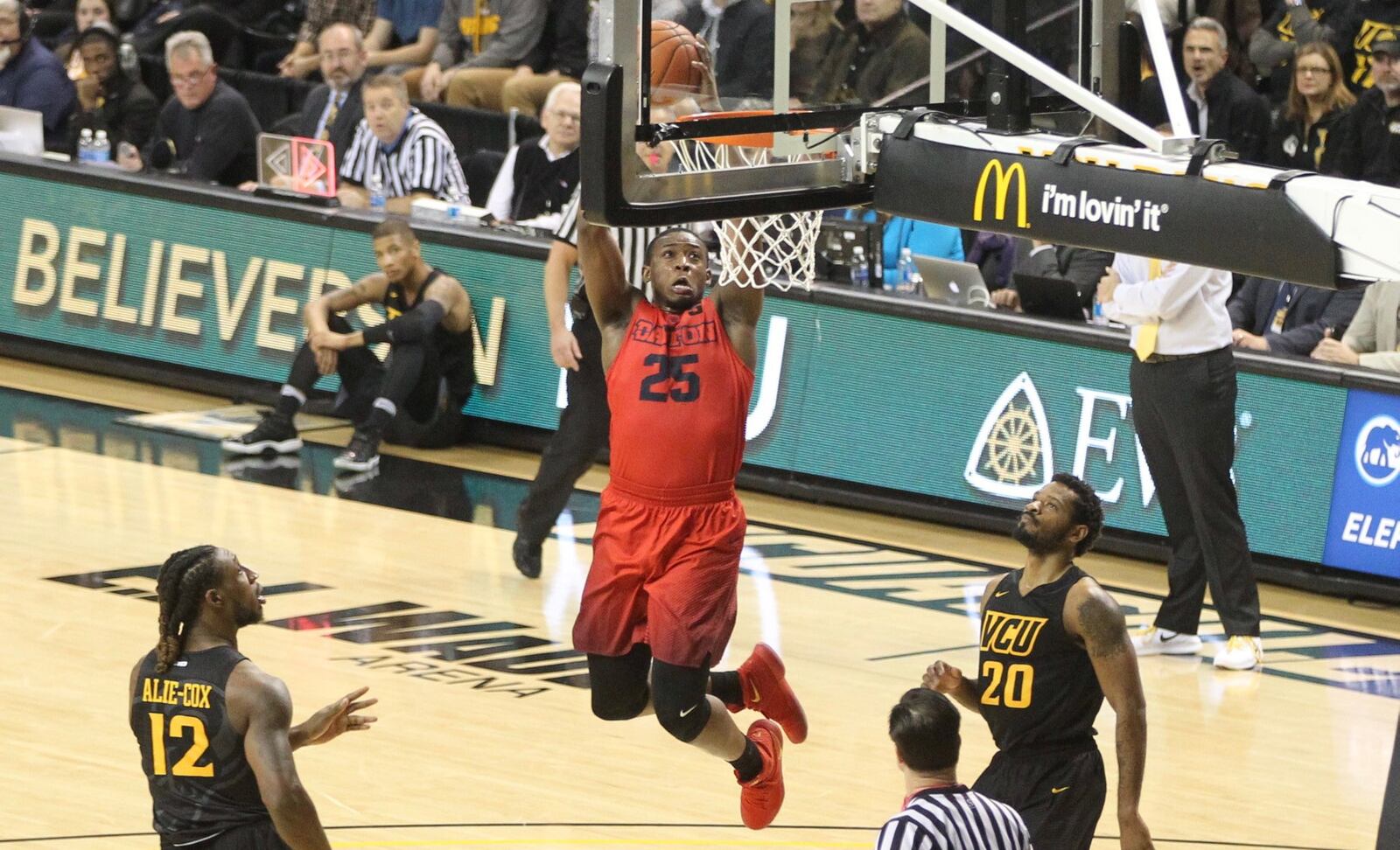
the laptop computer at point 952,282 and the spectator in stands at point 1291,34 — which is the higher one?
the spectator in stands at point 1291,34

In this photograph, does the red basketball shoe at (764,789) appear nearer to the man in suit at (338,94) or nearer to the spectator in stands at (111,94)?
the man in suit at (338,94)

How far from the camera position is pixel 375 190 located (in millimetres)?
14000

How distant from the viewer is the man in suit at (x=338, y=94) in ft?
48.3

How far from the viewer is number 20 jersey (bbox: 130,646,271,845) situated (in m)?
5.33

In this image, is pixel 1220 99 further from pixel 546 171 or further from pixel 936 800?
pixel 936 800

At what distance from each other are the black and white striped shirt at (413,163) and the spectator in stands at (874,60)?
7.67 meters

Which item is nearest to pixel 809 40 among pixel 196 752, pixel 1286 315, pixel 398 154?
pixel 196 752

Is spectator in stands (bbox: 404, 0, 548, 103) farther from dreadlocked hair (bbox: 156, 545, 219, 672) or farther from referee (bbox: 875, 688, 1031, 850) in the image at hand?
referee (bbox: 875, 688, 1031, 850)

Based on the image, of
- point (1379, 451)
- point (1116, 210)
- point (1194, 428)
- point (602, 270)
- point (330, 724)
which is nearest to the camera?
point (1116, 210)

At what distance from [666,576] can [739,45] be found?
1.62 m

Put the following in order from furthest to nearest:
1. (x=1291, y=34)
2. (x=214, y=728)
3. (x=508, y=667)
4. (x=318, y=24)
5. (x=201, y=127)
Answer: (x=318, y=24) < (x=201, y=127) < (x=1291, y=34) < (x=508, y=667) < (x=214, y=728)

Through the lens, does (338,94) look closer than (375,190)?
No

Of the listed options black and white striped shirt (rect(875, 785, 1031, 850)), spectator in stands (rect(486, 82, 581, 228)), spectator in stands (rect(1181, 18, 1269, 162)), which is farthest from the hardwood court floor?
spectator in stands (rect(1181, 18, 1269, 162))

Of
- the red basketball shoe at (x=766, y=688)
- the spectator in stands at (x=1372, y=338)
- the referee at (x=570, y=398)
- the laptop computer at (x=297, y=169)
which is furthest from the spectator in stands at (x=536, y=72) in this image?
the red basketball shoe at (x=766, y=688)
